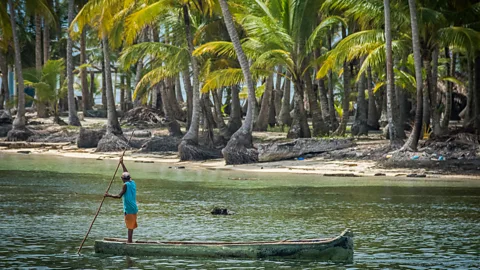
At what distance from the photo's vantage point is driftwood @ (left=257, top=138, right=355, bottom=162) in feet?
104

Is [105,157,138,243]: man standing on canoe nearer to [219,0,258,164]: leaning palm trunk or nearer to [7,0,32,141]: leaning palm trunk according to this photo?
[219,0,258,164]: leaning palm trunk

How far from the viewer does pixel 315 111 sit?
34.8 meters

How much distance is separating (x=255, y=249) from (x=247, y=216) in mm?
5352

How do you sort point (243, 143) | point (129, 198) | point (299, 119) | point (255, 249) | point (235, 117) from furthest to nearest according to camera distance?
point (235, 117)
point (299, 119)
point (243, 143)
point (129, 198)
point (255, 249)

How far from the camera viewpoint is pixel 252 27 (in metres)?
32.6

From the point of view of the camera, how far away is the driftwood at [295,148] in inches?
1242

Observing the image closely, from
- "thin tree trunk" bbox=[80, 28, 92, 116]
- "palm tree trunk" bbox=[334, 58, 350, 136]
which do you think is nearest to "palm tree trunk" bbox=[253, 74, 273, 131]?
"palm tree trunk" bbox=[334, 58, 350, 136]

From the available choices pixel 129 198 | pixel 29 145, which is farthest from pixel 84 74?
pixel 129 198

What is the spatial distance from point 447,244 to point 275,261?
366 cm

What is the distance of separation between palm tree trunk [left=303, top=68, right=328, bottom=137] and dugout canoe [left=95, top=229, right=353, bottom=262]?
69.5 feet

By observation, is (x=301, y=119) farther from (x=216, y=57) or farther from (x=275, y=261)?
(x=275, y=261)

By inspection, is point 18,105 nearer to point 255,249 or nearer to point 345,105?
point 345,105

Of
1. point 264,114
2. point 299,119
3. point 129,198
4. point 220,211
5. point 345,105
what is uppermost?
point 345,105

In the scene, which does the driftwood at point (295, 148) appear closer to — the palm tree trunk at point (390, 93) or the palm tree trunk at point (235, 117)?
the palm tree trunk at point (390, 93)
